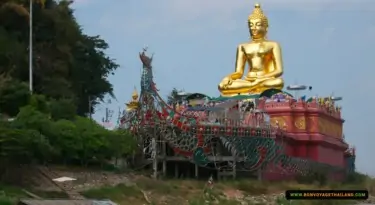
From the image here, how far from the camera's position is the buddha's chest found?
49.2 meters

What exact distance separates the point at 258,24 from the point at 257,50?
1544 mm

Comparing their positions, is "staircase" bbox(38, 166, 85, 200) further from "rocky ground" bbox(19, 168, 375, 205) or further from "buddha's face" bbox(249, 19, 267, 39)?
"buddha's face" bbox(249, 19, 267, 39)

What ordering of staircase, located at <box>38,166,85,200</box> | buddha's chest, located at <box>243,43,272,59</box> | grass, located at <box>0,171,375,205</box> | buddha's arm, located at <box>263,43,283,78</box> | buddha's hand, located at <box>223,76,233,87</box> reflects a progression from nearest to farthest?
staircase, located at <box>38,166,85,200</box>, grass, located at <box>0,171,375,205</box>, buddha's arm, located at <box>263,43,283,78</box>, buddha's hand, located at <box>223,76,233,87</box>, buddha's chest, located at <box>243,43,272,59</box>

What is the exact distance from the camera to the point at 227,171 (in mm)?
39031

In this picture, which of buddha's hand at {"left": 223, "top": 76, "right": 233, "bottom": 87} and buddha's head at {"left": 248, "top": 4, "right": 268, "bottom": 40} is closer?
buddha's hand at {"left": 223, "top": 76, "right": 233, "bottom": 87}

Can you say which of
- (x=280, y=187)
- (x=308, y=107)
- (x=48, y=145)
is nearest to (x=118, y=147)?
(x=48, y=145)

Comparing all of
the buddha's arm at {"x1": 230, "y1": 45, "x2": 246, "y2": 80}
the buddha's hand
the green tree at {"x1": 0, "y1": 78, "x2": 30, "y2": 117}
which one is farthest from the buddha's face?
the green tree at {"x1": 0, "y1": 78, "x2": 30, "y2": 117}

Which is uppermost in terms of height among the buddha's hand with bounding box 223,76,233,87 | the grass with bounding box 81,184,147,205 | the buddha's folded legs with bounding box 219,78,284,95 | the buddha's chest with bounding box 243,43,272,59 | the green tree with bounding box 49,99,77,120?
the buddha's chest with bounding box 243,43,272,59

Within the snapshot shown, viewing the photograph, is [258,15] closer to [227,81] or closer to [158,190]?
[227,81]

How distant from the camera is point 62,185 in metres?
30.5

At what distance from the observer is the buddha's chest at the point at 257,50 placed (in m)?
49.2

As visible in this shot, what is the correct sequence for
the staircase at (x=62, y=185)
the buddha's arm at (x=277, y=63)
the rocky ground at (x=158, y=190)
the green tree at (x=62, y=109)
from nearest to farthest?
the staircase at (x=62, y=185), the rocky ground at (x=158, y=190), the green tree at (x=62, y=109), the buddha's arm at (x=277, y=63)

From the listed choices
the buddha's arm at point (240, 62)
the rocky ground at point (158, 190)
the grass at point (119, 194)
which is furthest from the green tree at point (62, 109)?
the buddha's arm at point (240, 62)

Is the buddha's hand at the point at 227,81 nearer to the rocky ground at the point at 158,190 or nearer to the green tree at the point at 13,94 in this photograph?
the rocky ground at the point at 158,190
